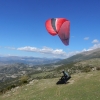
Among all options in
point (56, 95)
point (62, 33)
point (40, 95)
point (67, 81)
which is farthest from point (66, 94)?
point (62, 33)

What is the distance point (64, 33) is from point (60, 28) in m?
1.11

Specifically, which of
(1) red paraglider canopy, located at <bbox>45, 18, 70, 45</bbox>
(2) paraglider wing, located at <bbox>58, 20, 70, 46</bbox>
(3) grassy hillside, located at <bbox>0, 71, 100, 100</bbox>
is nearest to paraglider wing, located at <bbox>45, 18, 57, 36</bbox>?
(1) red paraglider canopy, located at <bbox>45, 18, 70, 45</bbox>

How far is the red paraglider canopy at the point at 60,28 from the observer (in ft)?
95.3

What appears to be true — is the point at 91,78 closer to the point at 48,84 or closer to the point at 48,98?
the point at 48,84

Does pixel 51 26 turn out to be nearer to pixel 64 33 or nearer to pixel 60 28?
pixel 60 28

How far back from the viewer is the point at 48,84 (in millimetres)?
39500

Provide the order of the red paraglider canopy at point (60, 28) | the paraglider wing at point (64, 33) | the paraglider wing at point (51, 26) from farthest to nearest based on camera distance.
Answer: the paraglider wing at point (51, 26), the red paraglider canopy at point (60, 28), the paraglider wing at point (64, 33)

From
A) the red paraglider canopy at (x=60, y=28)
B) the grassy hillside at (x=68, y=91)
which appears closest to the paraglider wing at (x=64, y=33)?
the red paraglider canopy at (x=60, y=28)

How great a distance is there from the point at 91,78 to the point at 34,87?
1247cm

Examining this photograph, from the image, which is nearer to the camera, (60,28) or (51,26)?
(60,28)

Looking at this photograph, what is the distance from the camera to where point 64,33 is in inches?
1155

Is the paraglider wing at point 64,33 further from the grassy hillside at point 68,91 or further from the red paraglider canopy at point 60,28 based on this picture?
the grassy hillside at point 68,91

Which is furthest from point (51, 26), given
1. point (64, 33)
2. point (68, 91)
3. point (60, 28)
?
point (68, 91)

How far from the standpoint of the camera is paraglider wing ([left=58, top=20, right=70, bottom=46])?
2888cm
